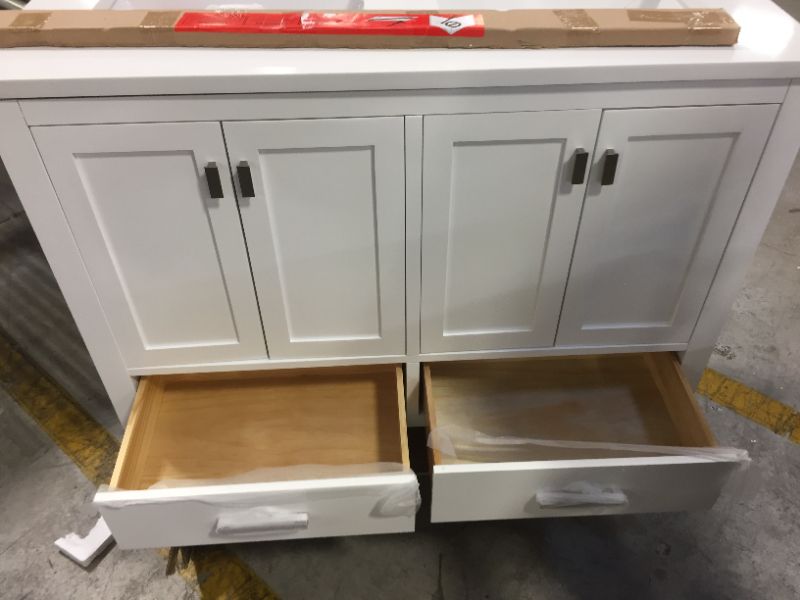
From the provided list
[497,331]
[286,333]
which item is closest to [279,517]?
[286,333]

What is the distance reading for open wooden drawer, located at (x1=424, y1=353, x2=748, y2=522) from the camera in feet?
3.51

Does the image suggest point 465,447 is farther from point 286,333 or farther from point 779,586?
point 779,586

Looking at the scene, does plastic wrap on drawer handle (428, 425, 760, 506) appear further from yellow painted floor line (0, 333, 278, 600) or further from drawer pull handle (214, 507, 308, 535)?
yellow painted floor line (0, 333, 278, 600)

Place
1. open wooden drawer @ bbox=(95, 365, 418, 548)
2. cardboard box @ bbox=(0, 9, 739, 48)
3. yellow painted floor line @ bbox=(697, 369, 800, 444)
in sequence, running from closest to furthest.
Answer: cardboard box @ bbox=(0, 9, 739, 48)
open wooden drawer @ bbox=(95, 365, 418, 548)
yellow painted floor line @ bbox=(697, 369, 800, 444)

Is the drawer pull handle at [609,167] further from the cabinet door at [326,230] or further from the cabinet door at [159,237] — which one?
the cabinet door at [159,237]

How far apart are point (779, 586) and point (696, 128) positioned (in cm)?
88

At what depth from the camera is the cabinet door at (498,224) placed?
0.97m

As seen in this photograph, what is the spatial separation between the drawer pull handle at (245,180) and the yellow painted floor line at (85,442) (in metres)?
0.74

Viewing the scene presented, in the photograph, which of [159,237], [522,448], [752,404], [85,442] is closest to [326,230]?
[159,237]

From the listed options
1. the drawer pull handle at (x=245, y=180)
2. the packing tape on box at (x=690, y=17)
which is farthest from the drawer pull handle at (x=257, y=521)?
the packing tape on box at (x=690, y=17)

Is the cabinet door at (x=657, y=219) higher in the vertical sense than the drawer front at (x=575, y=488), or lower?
higher

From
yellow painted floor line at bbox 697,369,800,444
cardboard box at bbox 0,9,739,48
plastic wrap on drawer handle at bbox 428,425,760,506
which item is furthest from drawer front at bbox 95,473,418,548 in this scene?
yellow painted floor line at bbox 697,369,800,444

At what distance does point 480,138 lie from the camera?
97 cm

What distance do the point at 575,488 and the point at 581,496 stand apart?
17 mm
